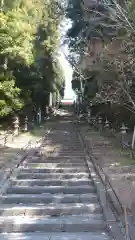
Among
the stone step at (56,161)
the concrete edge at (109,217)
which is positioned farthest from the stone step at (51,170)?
the stone step at (56,161)

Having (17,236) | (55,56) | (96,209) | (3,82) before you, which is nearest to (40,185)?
(96,209)

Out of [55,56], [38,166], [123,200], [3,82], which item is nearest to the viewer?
[123,200]

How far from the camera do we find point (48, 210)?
24.2ft

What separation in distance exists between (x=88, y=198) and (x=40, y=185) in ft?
6.09

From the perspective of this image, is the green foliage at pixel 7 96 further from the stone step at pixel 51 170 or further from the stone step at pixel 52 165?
the stone step at pixel 51 170

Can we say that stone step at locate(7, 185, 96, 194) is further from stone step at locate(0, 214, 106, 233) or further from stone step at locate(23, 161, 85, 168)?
stone step at locate(23, 161, 85, 168)

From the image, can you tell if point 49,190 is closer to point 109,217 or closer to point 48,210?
point 48,210

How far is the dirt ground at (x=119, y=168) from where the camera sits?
833cm

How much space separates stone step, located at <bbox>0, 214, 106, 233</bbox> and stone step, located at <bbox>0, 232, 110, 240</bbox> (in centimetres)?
16

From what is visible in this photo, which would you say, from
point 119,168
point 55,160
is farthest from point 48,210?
point 55,160

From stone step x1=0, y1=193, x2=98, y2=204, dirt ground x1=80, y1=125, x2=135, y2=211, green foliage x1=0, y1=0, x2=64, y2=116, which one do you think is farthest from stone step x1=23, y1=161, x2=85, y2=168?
green foliage x1=0, y1=0, x2=64, y2=116

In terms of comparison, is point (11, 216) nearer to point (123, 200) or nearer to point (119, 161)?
point (123, 200)

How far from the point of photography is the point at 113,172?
36.8 feet

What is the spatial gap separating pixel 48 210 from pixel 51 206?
→ 282mm
